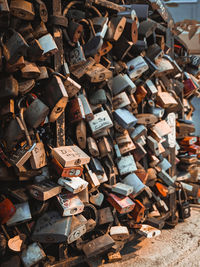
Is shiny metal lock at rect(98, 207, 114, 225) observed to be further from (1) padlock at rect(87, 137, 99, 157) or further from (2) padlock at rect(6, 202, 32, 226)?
(2) padlock at rect(6, 202, 32, 226)

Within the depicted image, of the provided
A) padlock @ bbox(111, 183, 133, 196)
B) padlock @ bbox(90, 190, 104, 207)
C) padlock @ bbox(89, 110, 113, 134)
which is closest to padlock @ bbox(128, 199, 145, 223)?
padlock @ bbox(111, 183, 133, 196)

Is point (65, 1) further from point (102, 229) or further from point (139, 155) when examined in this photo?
point (102, 229)

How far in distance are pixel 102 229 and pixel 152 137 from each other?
1032 mm

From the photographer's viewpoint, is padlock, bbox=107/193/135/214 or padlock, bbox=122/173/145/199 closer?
padlock, bbox=107/193/135/214

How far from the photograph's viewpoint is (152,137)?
2.70 m

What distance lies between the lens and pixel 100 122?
204cm

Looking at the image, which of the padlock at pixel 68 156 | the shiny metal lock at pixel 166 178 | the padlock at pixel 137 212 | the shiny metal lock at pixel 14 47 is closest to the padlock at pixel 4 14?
the shiny metal lock at pixel 14 47

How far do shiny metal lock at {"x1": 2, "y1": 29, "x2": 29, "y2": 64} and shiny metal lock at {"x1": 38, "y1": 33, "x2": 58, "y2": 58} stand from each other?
0.18 meters

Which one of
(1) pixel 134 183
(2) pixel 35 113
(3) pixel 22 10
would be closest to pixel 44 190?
(2) pixel 35 113

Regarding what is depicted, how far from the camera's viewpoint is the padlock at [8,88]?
1543mm

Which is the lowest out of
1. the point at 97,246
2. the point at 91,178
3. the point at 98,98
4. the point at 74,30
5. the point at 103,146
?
the point at 97,246

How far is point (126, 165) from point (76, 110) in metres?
0.76

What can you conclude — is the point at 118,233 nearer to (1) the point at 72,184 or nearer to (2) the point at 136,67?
(1) the point at 72,184

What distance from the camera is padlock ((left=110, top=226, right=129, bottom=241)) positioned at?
2148 millimetres
